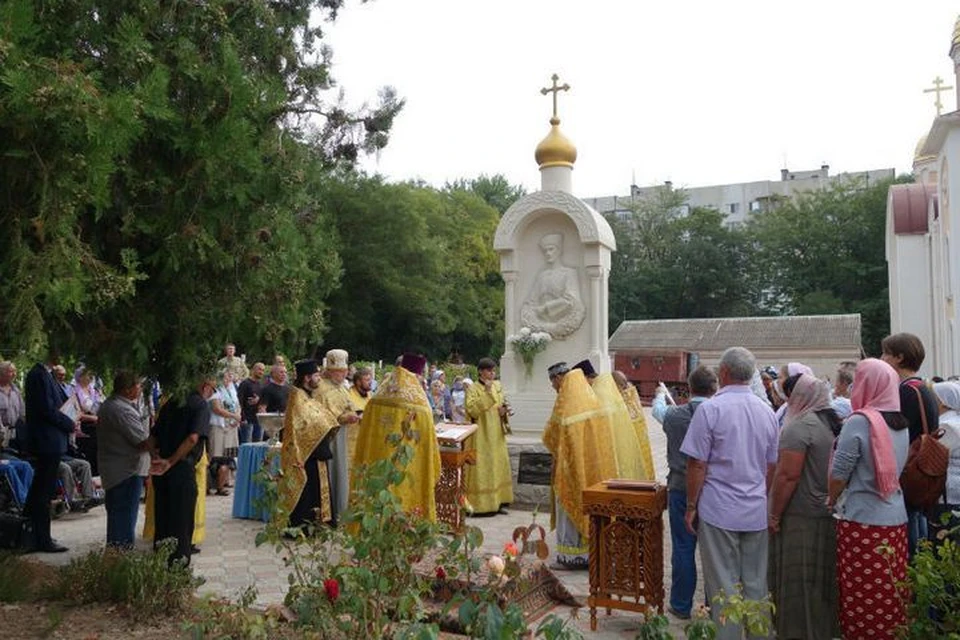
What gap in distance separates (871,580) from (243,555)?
5.15 meters

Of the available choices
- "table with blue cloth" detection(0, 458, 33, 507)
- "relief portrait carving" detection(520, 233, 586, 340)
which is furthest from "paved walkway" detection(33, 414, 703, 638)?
"relief portrait carving" detection(520, 233, 586, 340)

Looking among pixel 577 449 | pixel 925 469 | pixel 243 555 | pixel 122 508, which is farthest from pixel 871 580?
pixel 122 508

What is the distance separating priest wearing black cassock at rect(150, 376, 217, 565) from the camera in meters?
5.99

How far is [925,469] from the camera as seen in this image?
4.62 m

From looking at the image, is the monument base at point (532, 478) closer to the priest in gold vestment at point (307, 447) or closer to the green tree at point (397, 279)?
the priest in gold vestment at point (307, 447)

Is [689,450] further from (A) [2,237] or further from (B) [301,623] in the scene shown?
(A) [2,237]

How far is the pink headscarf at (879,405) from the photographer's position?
4.35 m

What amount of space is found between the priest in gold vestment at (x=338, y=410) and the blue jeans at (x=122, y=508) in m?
1.79

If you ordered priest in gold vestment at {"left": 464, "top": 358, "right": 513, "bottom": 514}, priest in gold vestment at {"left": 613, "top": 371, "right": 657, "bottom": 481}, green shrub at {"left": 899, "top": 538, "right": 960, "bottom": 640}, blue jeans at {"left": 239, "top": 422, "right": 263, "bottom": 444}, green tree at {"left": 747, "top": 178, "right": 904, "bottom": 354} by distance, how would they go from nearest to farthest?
1. green shrub at {"left": 899, "top": 538, "right": 960, "bottom": 640}
2. priest in gold vestment at {"left": 613, "top": 371, "right": 657, "bottom": 481}
3. priest in gold vestment at {"left": 464, "top": 358, "right": 513, "bottom": 514}
4. blue jeans at {"left": 239, "top": 422, "right": 263, "bottom": 444}
5. green tree at {"left": 747, "top": 178, "right": 904, "bottom": 354}

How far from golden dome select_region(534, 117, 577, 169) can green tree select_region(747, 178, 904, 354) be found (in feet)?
126

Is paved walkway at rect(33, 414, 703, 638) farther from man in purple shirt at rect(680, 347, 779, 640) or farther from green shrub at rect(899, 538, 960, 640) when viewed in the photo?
green shrub at rect(899, 538, 960, 640)

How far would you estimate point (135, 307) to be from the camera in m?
4.15

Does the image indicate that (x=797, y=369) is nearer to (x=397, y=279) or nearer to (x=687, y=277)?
(x=397, y=279)

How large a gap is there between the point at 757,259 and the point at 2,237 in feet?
175
